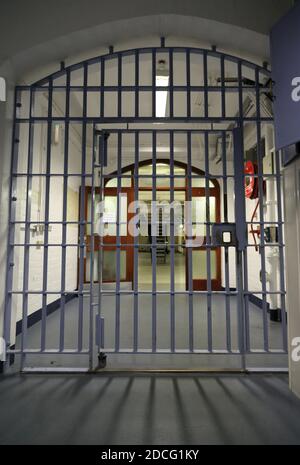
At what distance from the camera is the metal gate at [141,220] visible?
2.14m

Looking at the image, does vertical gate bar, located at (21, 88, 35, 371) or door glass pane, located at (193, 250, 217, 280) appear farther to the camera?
door glass pane, located at (193, 250, 217, 280)

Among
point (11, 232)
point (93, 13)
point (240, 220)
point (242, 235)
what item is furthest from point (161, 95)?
point (11, 232)

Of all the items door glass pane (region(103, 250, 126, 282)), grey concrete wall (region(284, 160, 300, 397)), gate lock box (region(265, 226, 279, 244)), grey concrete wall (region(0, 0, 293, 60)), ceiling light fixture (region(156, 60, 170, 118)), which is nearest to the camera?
grey concrete wall (region(284, 160, 300, 397))

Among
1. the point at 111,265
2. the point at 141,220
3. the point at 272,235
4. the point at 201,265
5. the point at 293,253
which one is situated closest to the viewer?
the point at 293,253

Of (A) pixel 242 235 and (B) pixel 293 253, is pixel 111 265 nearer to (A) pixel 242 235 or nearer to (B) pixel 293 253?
(A) pixel 242 235

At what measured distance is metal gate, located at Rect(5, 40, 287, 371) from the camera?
2139 mm

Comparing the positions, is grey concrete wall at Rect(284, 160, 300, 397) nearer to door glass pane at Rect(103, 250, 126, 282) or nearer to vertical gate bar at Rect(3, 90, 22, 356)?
vertical gate bar at Rect(3, 90, 22, 356)

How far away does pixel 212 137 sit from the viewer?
16.4 ft

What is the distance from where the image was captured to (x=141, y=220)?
105 inches

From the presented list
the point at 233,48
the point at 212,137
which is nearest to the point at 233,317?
the point at 233,48

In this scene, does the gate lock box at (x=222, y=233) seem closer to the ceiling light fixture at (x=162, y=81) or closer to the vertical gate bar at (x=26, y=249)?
the vertical gate bar at (x=26, y=249)

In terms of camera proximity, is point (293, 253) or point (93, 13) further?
point (93, 13)

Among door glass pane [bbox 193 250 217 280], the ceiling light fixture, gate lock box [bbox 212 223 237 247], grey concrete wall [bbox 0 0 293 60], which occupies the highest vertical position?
the ceiling light fixture

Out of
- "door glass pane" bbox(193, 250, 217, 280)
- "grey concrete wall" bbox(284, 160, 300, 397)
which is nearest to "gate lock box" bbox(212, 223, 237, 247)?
"grey concrete wall" bbox(284, 160, 300, 397)
